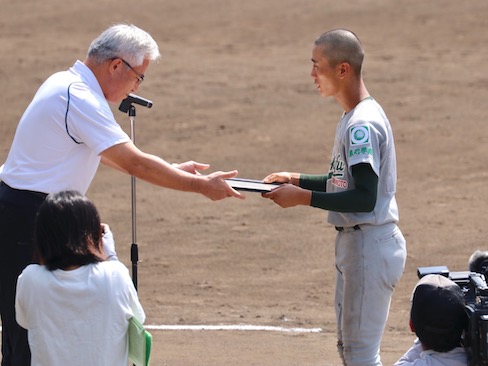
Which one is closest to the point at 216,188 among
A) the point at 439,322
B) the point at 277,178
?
the point at 277,178

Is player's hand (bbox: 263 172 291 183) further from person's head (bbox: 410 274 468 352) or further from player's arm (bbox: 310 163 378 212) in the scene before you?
person's head (bbox: 410 274 468 352)

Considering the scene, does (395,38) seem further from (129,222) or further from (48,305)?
(48,305)

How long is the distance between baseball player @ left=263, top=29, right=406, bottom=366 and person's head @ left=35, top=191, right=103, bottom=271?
53.2 inches

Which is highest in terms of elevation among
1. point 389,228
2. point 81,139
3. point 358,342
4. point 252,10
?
point 252,10

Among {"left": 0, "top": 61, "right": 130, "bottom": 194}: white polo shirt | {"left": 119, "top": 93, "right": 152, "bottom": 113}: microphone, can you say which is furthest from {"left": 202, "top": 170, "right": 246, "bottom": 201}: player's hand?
{"left": 119, "top": 93, "right": 152, "bottom": 113}: microphone

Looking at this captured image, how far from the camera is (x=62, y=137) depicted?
16.6 feet

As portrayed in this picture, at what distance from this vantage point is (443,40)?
1769 centimetres

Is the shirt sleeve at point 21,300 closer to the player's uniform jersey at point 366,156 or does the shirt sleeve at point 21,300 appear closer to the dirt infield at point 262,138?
the player's uniform jersey at point 366,156

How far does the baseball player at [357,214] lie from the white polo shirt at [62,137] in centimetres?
90

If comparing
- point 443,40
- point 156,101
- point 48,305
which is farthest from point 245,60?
point 48,305

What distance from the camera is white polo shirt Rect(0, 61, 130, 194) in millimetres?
5012

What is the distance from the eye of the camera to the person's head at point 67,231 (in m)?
4.15

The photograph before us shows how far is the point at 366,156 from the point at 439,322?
3.57 feet

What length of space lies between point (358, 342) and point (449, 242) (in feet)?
17.2
